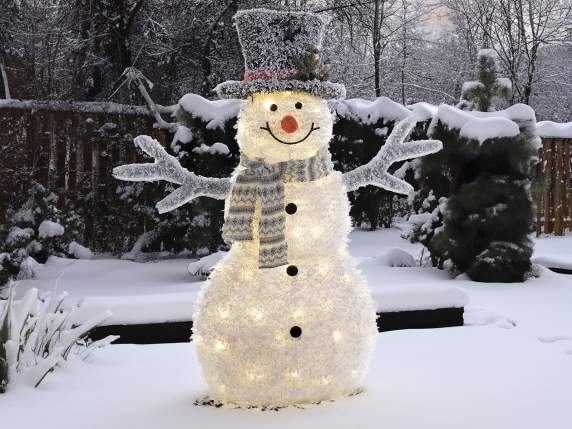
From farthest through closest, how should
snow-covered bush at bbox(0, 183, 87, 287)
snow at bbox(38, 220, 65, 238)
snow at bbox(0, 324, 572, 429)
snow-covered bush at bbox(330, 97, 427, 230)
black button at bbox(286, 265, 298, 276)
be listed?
snow-covered bush at bbox(330, 97, 427, 230) < snow at bbox(38, 220, 65, 238) < snow-covered bush at bbox(0, 183, 87, 287) < black button at bbox(286, 265, 298, 276) < snow at bbox(0, 324, 572, 429)

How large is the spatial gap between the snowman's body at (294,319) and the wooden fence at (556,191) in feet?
26.0

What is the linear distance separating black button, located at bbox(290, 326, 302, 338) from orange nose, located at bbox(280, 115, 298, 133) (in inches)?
32.1

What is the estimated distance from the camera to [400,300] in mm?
4578

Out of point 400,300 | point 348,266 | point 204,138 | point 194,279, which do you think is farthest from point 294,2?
point 348,266

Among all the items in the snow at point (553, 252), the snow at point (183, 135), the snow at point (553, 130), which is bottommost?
the snow at point (553, 252)

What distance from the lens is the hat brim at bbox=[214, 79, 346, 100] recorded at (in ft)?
9.66

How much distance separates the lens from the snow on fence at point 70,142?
7668 millimetres

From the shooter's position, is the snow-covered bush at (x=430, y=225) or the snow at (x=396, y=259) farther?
the snow at (x=396, y=259)

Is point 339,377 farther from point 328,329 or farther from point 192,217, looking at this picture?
point 192,217

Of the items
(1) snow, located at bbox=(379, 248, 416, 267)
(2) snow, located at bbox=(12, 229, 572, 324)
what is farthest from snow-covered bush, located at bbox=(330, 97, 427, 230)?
(1) snow, located at bbox=(379, 248, 416, 267)

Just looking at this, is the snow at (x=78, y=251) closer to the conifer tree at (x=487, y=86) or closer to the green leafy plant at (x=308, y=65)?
the conifer tree at (x=487, y=86)

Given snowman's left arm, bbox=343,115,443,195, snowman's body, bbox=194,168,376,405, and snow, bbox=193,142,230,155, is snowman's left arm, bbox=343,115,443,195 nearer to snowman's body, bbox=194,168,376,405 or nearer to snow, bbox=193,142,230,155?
snowman's body, bbox=194,168,376,405

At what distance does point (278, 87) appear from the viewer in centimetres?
294

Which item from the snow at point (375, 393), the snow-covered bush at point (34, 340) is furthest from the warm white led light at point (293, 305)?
the snow-covered bush at point (34, 340)
